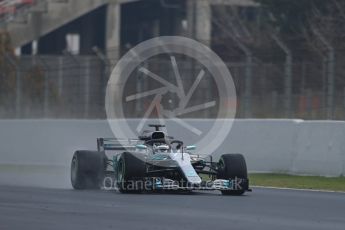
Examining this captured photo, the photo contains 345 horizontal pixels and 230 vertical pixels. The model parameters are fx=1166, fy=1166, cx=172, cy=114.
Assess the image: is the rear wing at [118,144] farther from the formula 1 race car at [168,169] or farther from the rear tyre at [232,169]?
the rear tyre at [232,169]

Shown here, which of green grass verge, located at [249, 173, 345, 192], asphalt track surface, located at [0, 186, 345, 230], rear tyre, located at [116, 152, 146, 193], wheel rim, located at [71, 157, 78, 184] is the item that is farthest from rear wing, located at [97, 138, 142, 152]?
green grass verge, located at [249, 173, 345, 192]

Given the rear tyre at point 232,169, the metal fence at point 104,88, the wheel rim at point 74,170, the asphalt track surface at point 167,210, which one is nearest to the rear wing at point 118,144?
the wheel rim at point 74,170

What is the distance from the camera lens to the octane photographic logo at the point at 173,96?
79.9ft

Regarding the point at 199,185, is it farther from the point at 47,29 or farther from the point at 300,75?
the point at 47,29

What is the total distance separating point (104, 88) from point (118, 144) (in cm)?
975

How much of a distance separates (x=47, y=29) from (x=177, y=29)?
9736 millimetres

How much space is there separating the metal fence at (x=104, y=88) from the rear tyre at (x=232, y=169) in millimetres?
6013

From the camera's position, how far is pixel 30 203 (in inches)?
617

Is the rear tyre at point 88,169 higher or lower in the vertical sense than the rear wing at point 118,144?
lower

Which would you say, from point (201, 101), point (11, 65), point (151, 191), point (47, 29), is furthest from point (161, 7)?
point (151, 191)

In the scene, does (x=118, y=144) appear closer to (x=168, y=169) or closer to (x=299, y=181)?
(x=168, y=169)

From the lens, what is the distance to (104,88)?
28.3 meters

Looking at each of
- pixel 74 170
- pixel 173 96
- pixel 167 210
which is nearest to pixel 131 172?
pixel 74 170

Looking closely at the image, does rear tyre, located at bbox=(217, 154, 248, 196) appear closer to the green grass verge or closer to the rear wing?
the rear wing
